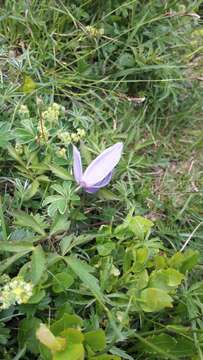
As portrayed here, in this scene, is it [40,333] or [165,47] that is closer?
[40,333]

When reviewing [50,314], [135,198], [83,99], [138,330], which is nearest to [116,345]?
[138,330]

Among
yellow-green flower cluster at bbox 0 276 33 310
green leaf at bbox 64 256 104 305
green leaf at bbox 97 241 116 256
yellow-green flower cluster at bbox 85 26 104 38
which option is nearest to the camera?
yellow-green flower cluster at bbox 0 276 33 310

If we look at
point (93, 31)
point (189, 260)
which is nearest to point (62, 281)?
point (189, 260)

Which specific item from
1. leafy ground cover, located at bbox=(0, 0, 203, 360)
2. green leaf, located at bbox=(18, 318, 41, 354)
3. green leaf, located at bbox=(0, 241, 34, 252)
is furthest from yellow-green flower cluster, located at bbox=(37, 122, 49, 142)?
green leaf, located at bbox=(18, 318, 41, 354)

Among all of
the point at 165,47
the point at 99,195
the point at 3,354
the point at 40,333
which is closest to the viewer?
the point at 40,333

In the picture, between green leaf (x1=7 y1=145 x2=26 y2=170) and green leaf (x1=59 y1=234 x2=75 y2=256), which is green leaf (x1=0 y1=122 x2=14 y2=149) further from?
green leaf (x1=59 y1=234 x2=75 y2=256)

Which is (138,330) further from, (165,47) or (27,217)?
(165,47)
